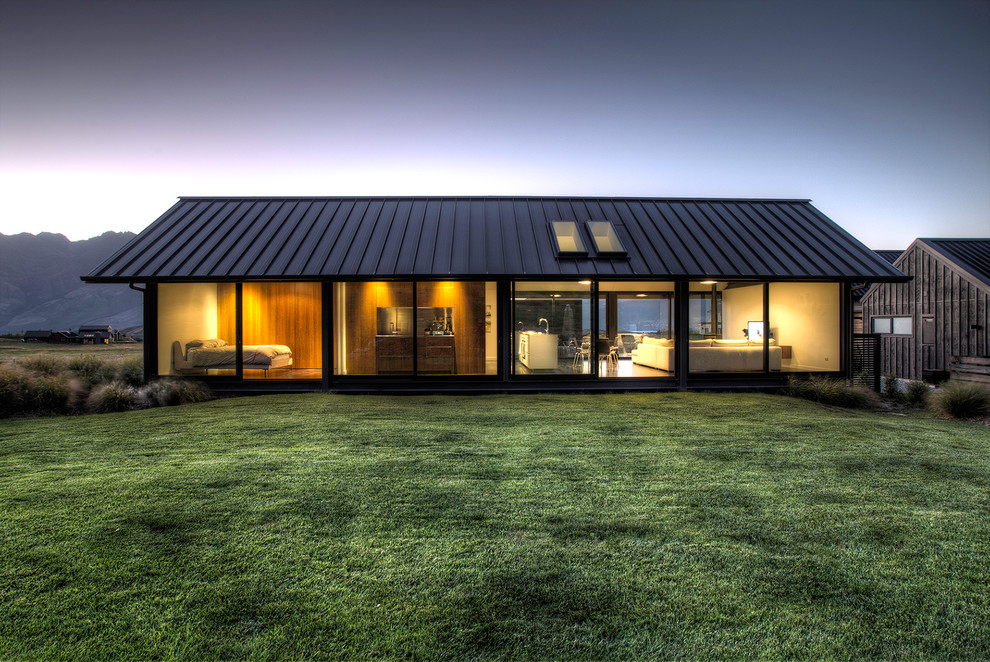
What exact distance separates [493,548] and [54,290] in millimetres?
115585

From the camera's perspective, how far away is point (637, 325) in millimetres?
13055

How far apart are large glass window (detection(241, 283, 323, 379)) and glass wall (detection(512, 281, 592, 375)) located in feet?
14.7

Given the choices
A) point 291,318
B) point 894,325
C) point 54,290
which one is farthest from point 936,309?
point 54,290

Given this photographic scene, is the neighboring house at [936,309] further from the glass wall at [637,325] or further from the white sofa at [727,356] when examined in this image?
the glass wall at [637,325]

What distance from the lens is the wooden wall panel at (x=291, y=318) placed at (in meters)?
10.3

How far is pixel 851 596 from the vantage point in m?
2.26

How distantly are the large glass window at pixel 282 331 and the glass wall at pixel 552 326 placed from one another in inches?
177

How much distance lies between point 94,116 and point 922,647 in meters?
22.1

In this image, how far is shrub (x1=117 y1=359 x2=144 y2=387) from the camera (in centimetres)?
885

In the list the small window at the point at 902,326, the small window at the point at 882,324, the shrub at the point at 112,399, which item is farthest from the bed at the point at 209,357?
the small window at the point at 882,324

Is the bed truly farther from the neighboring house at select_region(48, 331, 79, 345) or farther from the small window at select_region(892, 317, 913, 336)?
the small window at select_region(892, 317, 913, 336)

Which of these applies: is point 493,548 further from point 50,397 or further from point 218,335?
point 218,335

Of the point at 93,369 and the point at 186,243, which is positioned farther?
the point at 186,243

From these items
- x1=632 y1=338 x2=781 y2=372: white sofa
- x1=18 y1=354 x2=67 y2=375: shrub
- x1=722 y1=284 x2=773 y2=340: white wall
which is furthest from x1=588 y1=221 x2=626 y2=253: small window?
x1=18 y1=354 x2=67 y2=375: shrub
